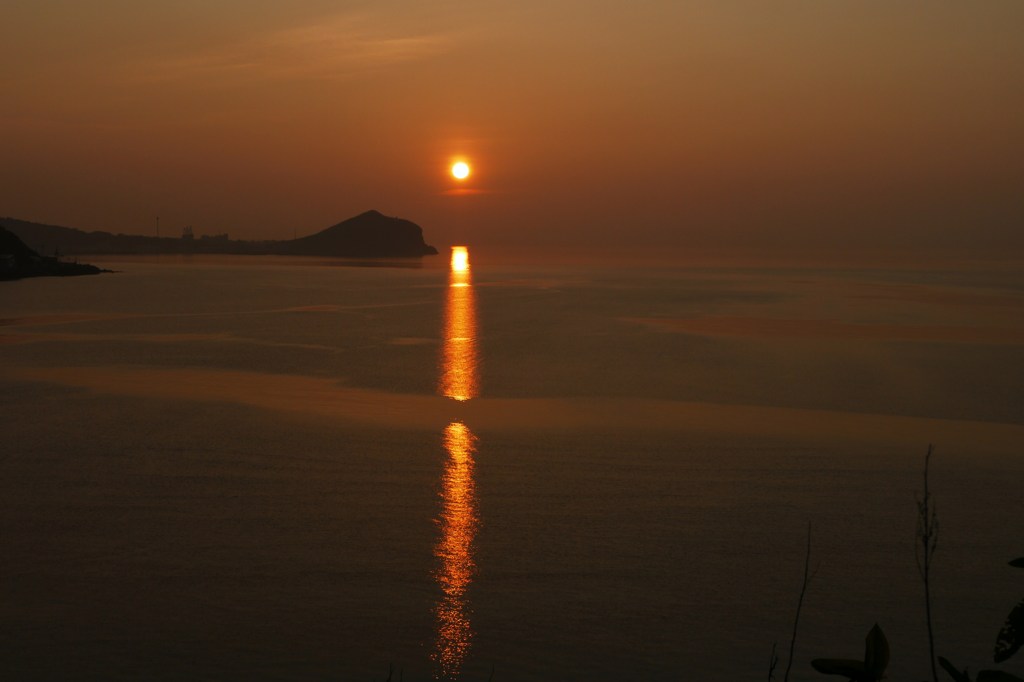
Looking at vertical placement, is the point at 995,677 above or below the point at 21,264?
above

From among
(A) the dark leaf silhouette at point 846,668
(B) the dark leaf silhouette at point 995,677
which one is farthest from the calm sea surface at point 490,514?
(B) the dark leaf silhouette at point 995,677

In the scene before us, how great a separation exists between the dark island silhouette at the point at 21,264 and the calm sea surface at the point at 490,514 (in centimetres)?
5315

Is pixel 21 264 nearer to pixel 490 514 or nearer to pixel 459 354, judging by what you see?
pixel 459 354

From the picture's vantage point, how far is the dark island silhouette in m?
71.7

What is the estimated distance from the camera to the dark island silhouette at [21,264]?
7169 cm

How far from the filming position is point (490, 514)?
409 inches

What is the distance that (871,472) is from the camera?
12.5m

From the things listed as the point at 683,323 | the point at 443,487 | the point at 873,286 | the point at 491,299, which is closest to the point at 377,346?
the point at 683,323

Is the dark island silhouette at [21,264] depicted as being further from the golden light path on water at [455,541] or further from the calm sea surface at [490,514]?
the golden light path on water at [455,541]

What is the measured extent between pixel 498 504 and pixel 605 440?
12.5ft

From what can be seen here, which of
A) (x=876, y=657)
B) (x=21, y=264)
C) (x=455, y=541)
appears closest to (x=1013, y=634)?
(x=876, y=657)

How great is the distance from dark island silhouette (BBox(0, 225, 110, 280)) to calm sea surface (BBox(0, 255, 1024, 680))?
5315 cm

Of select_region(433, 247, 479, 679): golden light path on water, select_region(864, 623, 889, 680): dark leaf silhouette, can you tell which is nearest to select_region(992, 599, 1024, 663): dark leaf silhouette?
select_region(864, 623, 889, 680): dark leaf silhouette

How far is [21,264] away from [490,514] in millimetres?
74144
